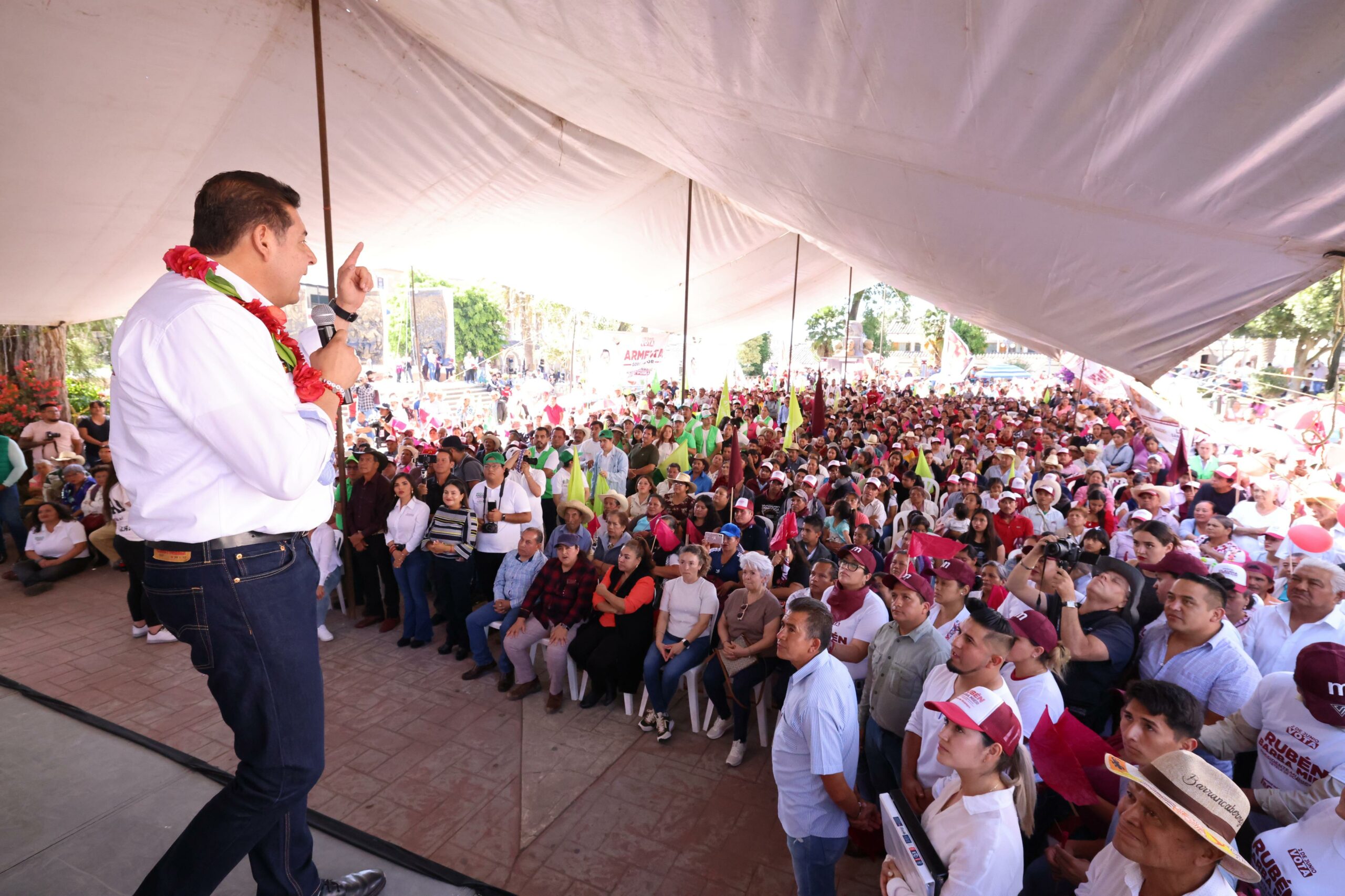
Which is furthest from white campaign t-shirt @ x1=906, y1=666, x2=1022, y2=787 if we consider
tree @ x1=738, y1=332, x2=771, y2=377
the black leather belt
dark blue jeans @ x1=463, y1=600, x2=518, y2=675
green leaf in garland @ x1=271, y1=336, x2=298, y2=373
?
tree @ x1=738, y1=332, x2=771, y2=377

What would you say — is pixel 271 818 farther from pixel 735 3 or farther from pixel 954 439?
pixel 954 439

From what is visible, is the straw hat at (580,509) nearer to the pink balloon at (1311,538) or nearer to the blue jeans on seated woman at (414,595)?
the blue jeans on seated woman at (414,595)

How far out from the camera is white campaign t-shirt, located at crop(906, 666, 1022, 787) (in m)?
2.56

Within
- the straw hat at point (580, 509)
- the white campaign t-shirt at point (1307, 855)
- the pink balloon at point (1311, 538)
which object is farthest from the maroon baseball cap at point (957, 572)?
the straw hat at point (580, 509)

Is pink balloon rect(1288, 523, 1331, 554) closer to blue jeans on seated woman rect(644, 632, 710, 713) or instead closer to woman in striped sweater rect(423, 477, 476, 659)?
blue jeans on seated woman rect(644, 632, 710, 713)

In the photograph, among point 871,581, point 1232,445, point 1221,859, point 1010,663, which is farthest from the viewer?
point 1232,445

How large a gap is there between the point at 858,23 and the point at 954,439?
9.70 m

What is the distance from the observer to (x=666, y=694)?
4090 mm

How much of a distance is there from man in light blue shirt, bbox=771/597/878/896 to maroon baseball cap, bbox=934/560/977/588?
1.42 m

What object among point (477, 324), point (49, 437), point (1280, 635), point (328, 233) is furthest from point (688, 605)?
Answer: point (477, 324)

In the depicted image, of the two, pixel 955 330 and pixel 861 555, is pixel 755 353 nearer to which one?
pixel 955 330

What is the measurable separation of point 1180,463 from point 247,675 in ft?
30.7

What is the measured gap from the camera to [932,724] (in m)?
2.60

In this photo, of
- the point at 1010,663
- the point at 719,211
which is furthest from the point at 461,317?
the point at 1010,663
